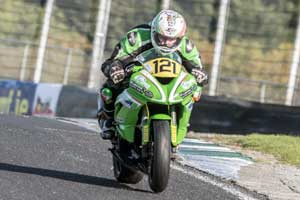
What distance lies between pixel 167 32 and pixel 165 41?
3.6 inches

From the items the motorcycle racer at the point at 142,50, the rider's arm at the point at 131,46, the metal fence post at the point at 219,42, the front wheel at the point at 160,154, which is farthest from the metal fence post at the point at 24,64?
the front wheel at the point at 160,154

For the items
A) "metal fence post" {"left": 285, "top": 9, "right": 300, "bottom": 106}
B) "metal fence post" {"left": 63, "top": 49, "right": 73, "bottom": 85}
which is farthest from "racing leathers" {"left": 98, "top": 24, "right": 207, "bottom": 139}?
"metal fence post" {"left": 63, "top": 49, "right": 73, "bottom": 85}

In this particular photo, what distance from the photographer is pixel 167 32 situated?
26.1ft

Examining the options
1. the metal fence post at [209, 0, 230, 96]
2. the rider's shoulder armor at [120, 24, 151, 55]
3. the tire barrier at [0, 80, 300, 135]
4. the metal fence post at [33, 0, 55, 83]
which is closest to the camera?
the rider's shoulder armor at [120, 24, 151, 55]

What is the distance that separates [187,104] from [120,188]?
41.0 inches

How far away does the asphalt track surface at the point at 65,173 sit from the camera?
7.87 meters

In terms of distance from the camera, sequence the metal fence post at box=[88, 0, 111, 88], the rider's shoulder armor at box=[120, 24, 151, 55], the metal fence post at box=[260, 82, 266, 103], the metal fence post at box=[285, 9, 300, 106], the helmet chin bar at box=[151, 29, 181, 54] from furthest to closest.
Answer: the metal fence post at box=[88, 0, 111, 88] → the metal fence post at box=[260, 82, 266, 103] → the metal fence post at box=[285, 9, 300, 106] → the rider's shoulder armor at box=[120, 24, 151, 55] → the helmet chin bar at box=[151, 29, 181, 54]

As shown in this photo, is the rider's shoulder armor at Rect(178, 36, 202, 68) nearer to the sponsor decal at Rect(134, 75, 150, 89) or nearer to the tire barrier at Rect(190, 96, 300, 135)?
the sponsor decal at Rect(134, 75, 150, 89)

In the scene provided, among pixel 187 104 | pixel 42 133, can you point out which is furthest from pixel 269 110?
pixel 187 104

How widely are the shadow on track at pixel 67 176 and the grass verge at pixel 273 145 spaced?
3.21 metres

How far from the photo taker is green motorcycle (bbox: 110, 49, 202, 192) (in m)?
7.68

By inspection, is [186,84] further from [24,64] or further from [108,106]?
[24,64]

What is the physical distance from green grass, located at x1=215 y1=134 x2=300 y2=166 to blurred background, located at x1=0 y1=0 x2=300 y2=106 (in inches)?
274

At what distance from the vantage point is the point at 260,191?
29.5 ft
